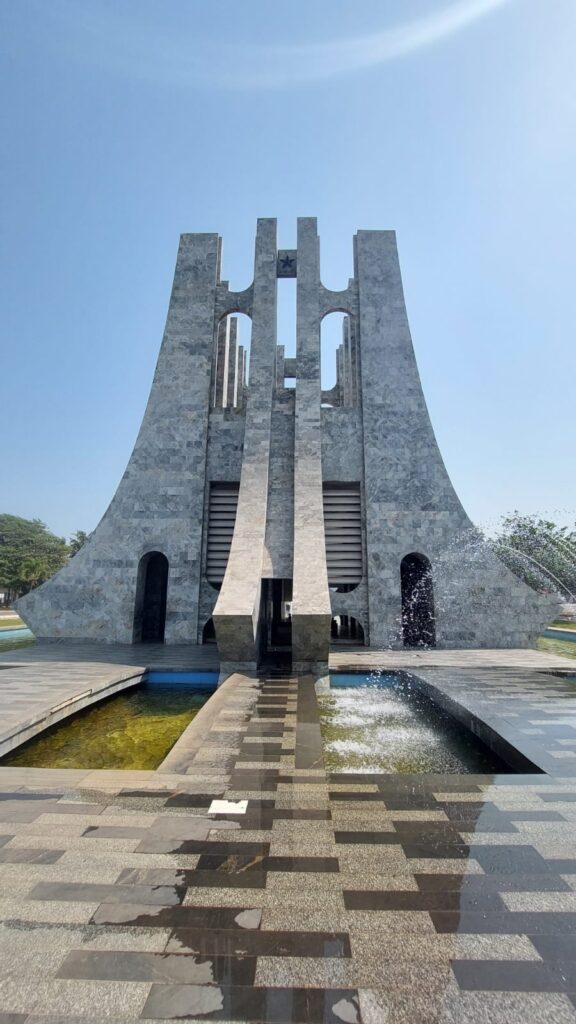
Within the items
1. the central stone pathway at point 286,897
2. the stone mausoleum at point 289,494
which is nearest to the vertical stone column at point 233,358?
the stone mausoleum at point 289,494

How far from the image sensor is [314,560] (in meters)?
10.3

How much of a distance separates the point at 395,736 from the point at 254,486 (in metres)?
7.94

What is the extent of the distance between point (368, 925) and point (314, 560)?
826 centimetres

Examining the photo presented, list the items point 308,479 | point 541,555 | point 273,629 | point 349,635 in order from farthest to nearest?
point 541,555 → point 273,629 → point 349,635 → point 308,479

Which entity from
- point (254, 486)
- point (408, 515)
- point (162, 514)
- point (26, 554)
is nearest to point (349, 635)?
point (408, 515)

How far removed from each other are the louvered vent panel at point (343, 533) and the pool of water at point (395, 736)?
18.3ft

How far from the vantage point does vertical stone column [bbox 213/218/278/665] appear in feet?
27.9

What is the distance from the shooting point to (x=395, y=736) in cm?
544

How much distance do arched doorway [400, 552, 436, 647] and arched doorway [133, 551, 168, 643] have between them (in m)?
7.05

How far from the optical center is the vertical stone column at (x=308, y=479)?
28.1ft

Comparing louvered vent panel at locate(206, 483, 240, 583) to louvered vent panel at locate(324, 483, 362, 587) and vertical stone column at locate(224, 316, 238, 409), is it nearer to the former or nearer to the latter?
louvered vent panel at locate(324, 483, 362, 587)

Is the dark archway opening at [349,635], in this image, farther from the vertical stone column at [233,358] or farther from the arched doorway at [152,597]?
the vertical stone column at [233,358]

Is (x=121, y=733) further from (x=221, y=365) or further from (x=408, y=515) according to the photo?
(x=221, y=365)

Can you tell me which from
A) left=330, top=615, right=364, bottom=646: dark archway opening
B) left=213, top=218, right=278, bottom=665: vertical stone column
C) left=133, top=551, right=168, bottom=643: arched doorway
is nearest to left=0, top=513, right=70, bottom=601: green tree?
left=133, top=551, right=168, bottom=643: arched doorway
